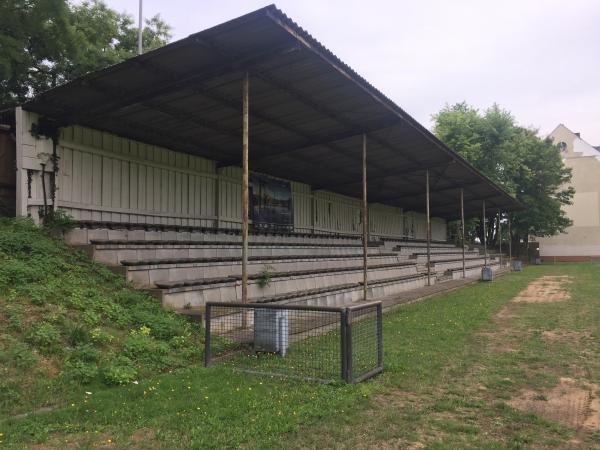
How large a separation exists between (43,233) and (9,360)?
16.3ft

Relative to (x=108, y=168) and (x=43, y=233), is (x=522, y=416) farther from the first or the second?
(x=108, y=168)

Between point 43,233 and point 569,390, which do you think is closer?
point 569,390

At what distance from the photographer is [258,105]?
33.8ft

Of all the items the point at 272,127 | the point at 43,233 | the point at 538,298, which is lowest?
the point at 538,298

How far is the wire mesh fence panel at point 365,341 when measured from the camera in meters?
5.61

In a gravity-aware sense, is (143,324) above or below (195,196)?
below

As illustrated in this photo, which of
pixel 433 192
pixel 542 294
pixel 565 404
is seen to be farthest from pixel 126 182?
pixel 433 192

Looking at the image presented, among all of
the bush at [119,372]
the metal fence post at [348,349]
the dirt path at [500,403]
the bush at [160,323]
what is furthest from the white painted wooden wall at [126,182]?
the dirt path at [500,403]

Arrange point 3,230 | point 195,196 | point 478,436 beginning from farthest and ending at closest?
point 195,196 → point 3,230 → point 478,436

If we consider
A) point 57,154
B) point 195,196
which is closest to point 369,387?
point 57,154

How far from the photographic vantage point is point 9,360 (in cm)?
509

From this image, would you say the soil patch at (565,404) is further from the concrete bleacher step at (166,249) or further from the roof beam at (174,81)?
the concrete bleacher step at (166,249)

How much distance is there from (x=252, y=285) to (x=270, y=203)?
781cm

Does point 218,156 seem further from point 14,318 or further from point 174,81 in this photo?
point 14,318
